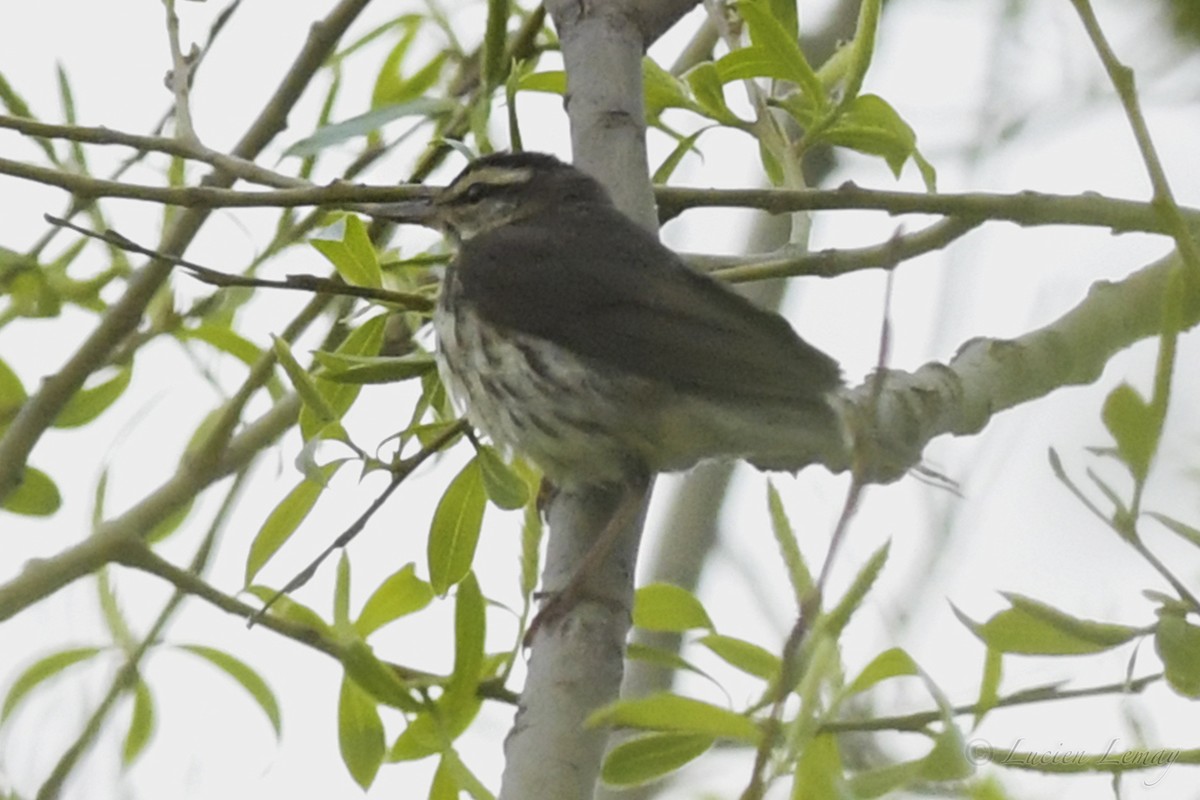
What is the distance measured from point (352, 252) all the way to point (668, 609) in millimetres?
762

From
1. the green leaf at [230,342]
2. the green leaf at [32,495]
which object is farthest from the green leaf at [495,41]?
the green leaf at [32,495]

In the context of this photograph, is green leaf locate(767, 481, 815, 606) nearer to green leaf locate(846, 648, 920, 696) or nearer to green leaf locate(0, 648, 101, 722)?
green leaf locate(846, 648, 920, 696)

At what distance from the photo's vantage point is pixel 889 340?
160cm

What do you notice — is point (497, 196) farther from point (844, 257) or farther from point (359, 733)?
point (359, 733)

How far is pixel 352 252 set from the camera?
274 cm

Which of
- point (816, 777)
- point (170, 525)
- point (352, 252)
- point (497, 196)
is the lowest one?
point (816, 777)

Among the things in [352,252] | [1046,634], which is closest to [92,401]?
[352,252]

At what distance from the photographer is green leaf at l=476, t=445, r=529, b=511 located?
105 inches

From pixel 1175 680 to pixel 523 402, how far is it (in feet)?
5.77

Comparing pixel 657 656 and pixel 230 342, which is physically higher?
pixel 230 342

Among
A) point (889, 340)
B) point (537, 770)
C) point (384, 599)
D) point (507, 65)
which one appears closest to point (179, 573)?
point (384, 599)

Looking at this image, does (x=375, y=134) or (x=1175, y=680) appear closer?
(x=1175, y=680)

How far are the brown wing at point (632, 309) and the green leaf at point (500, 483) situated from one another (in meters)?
0.52

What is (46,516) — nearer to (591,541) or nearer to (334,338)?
(334,338)
